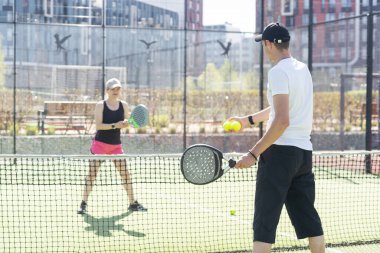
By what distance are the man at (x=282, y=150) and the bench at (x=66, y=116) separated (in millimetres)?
10737

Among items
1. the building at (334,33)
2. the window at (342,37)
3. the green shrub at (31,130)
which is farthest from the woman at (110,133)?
the window at (342,37)

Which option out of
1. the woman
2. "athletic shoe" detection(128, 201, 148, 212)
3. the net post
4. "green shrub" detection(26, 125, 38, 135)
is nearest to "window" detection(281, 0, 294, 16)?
the net post

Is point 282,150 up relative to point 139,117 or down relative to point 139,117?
down

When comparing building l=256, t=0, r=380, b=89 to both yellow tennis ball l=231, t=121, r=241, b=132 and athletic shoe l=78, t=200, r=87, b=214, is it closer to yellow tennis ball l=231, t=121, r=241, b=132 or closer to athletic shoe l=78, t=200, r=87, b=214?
athletic shoe l=78, t=200, r=87, b=214

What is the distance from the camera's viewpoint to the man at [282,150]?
168 inches

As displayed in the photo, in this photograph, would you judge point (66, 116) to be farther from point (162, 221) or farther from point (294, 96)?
point (294, 96)

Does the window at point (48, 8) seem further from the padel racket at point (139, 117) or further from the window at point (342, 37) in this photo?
the window at point (342, 37)

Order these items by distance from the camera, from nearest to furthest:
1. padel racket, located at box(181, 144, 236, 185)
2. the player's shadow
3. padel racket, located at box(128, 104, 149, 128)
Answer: padel racket, located at box(181, 144, 236, 185) → the player's shadow → padel racket, located at box(128, 104, 149, 128)

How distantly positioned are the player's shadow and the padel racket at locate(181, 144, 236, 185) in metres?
2.16

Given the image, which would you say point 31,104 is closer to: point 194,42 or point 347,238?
point 194,42

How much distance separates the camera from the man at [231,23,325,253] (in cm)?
427

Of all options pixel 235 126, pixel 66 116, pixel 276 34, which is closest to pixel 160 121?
pixel 66 116

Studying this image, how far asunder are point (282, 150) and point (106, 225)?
326 cm

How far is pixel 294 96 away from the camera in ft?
14.3
